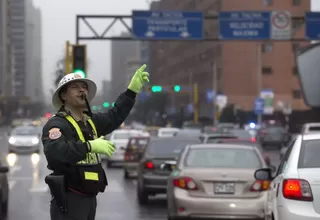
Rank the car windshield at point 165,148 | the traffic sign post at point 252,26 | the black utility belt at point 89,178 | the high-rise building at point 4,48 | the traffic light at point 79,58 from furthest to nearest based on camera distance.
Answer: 1. the high-rise building at point 4,48
2. the traffic sign post at point 252,26
3. the traffic light at point 79,58
4. the car windshield at point 165,148
5. the black utility belt at point 89,178

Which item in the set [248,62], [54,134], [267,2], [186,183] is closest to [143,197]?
[186,183]

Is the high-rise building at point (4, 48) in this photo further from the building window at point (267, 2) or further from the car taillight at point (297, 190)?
the car taillight at point (297, 190)

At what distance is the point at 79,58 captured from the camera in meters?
25.1

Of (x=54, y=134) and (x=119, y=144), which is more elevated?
(x=54, y=134)

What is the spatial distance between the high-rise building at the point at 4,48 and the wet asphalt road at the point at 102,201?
6083 inches

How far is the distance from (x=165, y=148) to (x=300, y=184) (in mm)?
11422

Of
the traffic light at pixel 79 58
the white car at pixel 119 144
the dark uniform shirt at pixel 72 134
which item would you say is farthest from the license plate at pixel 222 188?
the white car at pixel 119 144

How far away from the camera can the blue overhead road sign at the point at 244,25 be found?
1452 inches

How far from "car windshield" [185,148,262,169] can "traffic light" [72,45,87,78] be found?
11354 mm

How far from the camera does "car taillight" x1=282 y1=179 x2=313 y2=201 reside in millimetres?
8023

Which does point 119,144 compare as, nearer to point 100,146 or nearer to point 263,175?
point 263,175

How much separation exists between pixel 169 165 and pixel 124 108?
930cm

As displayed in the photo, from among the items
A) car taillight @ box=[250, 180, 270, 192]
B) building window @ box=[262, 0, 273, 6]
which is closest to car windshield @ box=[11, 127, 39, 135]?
car taillight @ box=[250, 180, 270, 192]

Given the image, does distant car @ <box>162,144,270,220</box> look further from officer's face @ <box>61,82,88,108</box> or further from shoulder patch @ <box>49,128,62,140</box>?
A: shoulder patch @ <box>49,128,62,140</box>
